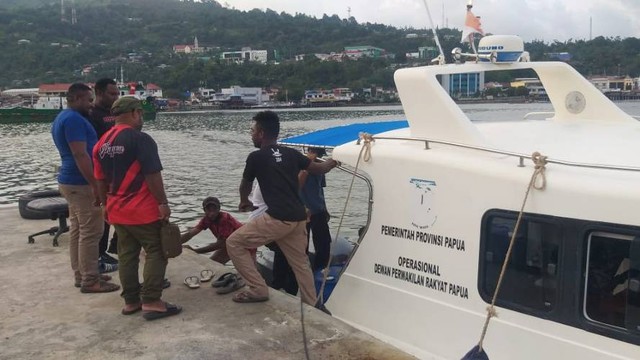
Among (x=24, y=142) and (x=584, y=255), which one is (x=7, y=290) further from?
(x=24, y=142)

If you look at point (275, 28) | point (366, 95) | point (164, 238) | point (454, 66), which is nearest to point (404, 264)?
point (454, 66)

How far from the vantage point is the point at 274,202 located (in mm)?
4832

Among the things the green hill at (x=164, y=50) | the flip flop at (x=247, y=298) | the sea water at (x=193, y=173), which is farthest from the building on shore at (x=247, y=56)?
the flip flop at (x=247, y=298)

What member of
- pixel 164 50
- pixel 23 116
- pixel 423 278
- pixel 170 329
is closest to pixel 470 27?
pixel 423 278

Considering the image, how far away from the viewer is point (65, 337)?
4.57m

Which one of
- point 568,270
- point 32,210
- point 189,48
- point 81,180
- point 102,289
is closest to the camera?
point 568,270

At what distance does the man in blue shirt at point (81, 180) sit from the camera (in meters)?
5.12

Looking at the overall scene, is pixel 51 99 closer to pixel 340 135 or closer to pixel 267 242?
pixel 340 135

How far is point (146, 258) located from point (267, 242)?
0.93 metres

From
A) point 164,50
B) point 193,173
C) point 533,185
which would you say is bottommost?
point 193,173

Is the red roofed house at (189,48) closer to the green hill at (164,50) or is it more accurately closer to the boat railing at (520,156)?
the green hill at (164,50)

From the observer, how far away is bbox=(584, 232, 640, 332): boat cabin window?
3.15 metres

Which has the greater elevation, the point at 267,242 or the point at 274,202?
the point at 274,202

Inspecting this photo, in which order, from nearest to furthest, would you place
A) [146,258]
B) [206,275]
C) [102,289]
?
[146,258] < [102,289] < [206,275]
